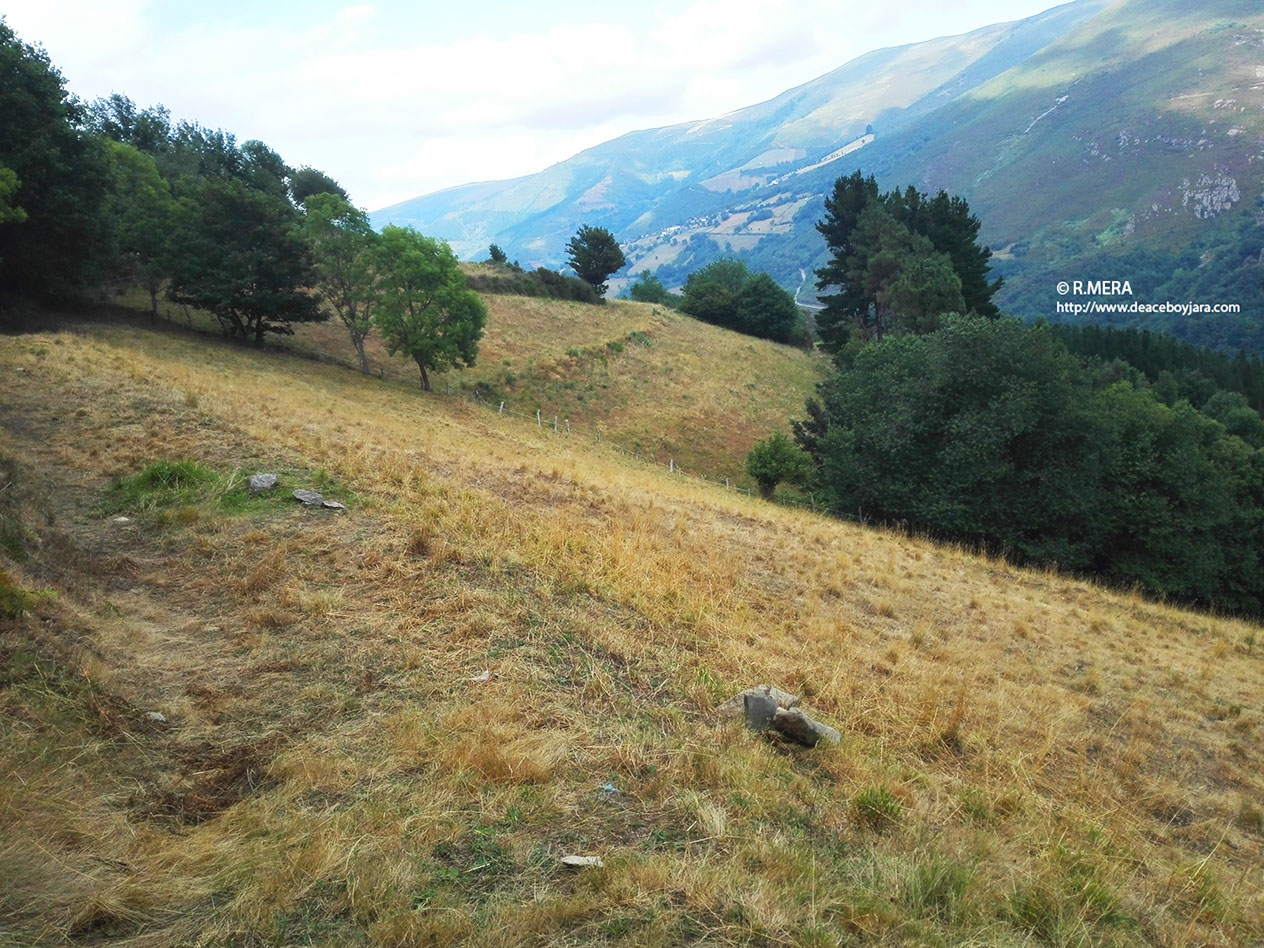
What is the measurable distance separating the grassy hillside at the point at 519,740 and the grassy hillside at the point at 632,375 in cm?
2805

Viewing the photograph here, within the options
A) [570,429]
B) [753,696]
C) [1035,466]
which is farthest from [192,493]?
[570,429]

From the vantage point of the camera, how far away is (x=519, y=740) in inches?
198

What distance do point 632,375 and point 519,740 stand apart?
4474 centimetres

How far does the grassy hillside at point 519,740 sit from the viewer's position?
3.62 meters

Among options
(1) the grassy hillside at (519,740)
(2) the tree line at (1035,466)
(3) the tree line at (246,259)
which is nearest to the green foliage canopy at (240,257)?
(3) the tree line at (246,259)

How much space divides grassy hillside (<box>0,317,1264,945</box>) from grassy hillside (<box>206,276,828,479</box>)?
28050 mm

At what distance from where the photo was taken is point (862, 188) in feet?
195

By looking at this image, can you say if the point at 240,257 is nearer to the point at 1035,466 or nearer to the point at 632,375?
the point at 632,375

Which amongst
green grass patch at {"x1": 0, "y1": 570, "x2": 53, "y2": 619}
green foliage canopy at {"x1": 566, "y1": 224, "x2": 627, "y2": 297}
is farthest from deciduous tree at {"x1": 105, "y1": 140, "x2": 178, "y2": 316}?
green foliage canopy at {"x1": 566, "y1": 224, "x2": 627, "y2": 297}

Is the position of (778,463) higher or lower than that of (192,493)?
lower

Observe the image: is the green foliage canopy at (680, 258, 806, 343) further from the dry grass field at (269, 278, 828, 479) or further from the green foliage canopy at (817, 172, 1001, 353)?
the green foliage canopy at (817, 172, 1001, 353)

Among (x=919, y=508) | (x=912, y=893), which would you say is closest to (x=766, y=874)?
(x=912, y=893)

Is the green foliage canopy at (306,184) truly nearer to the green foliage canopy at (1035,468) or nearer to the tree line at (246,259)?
the tree line at (246,259)

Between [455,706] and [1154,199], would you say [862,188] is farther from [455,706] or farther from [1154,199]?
[1154,199]
